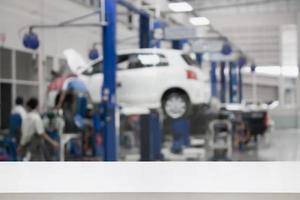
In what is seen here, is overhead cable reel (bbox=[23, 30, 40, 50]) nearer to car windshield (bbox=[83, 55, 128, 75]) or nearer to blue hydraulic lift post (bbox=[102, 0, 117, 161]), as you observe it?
car windshield (bbox=[83, 55, 128, 75])

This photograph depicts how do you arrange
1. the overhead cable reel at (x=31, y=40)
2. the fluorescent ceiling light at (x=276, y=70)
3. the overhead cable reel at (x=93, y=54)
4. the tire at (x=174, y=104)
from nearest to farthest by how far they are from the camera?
the fluorescent ceiling light at (x=276, y=70), the overhead cable reel at (x=31, y=40), the overhead cable reel at (x=93, y=54), the tire at (x=174, y=104)

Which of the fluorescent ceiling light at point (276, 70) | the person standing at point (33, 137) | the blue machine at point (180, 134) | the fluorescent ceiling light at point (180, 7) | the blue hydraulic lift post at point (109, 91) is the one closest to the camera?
the blue hydraulic lift post at point (109, 91)

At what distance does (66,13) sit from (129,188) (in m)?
5.26

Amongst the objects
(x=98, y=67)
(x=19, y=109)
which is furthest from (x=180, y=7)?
(x=19, y=109)

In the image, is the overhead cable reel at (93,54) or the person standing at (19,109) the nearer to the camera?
the person standing at (19,109)

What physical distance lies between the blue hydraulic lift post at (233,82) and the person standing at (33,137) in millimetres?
2745

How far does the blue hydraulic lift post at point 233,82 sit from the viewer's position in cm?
621

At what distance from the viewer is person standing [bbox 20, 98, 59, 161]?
5816 mm

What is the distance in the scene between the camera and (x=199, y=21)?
6059 millimetres

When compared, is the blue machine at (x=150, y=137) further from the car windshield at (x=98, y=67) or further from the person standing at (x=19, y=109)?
the person standing at (x=19, y=109)

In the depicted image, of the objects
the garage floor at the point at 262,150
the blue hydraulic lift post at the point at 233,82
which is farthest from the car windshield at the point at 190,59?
the garage floor at the point at 262,150

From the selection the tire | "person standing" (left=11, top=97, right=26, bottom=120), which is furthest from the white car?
"person standing" (left=11, top=97, right=26, bottom=120)

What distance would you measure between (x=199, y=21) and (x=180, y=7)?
0.39 m

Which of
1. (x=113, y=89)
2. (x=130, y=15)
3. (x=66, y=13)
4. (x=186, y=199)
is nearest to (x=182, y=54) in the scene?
(x=130, y=15)
